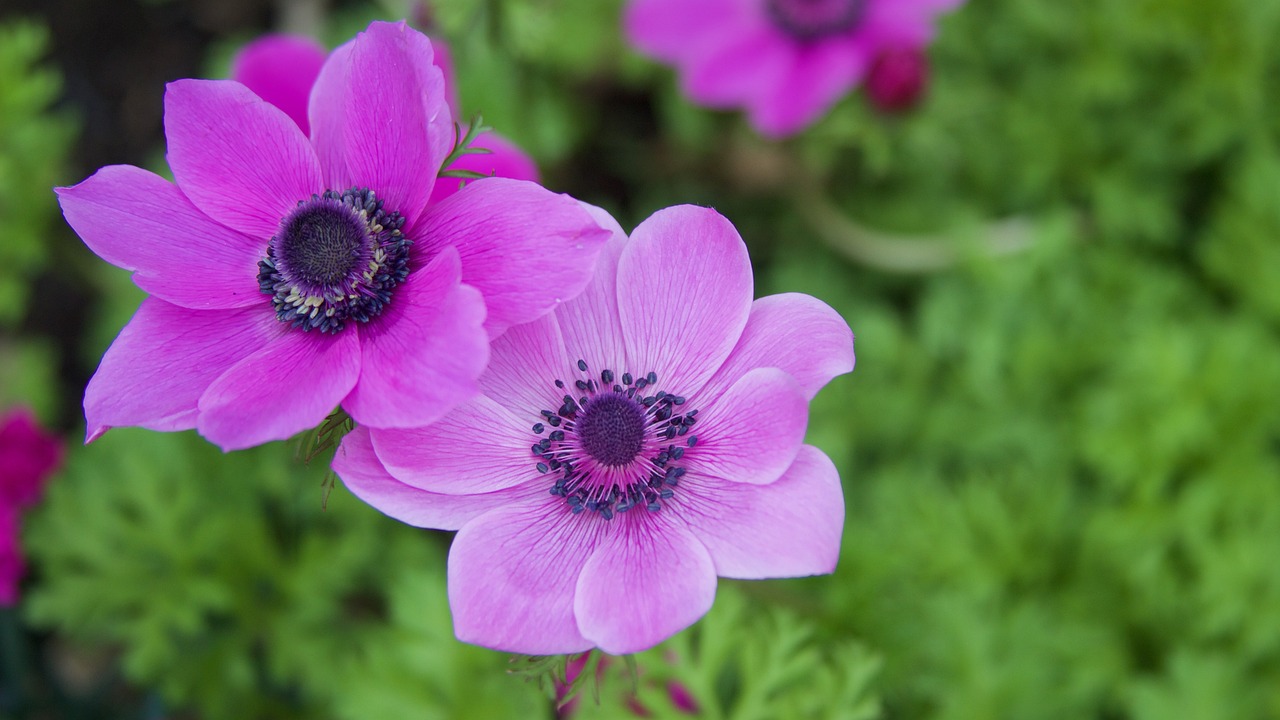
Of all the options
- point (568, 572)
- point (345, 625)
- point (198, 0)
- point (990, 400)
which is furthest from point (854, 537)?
point (198, 0)

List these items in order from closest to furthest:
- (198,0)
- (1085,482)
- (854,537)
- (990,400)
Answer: (854,537) → (990,400) → (1085,482) → (198,0)

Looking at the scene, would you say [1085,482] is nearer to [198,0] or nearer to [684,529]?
[684,529]

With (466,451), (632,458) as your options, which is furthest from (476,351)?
(632,458)

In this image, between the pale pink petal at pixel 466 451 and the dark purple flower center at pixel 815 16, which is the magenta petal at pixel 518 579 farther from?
the dark purple flower center at pixel 815 16

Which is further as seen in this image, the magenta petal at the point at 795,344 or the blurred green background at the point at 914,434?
the blurred green background at the point at 914,434

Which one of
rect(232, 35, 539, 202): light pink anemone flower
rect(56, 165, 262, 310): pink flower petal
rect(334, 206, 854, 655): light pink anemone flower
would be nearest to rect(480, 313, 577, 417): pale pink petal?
rect(334, 206, 854, 655): light pink anemone flower

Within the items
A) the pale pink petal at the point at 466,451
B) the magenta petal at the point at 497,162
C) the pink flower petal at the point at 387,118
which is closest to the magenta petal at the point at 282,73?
the magenta petal at the point at 497,162
